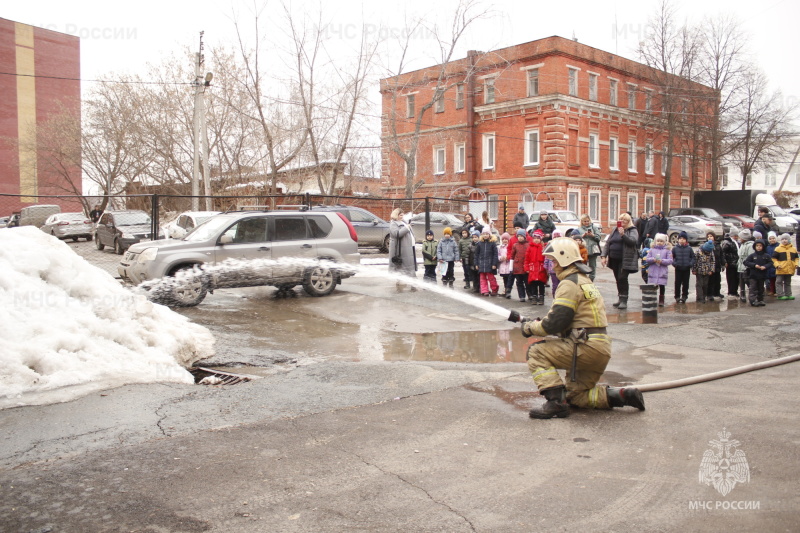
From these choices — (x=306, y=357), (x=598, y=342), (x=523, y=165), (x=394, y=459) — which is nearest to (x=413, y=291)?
(x=306, y=357)

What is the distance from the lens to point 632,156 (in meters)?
44.7

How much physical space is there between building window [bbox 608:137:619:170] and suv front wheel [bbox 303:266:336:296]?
33.3m

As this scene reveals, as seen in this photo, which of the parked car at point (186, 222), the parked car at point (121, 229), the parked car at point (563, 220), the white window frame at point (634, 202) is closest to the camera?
the parked car at point (186, 222)

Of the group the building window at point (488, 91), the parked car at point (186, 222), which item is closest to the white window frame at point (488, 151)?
the building window at point (488, 91)

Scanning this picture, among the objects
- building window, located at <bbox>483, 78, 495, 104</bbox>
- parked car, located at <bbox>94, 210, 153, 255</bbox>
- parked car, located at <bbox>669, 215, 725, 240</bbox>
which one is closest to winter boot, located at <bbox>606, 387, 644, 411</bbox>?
parked car, located at <bbox>94, 210, 153, 255</bbox>

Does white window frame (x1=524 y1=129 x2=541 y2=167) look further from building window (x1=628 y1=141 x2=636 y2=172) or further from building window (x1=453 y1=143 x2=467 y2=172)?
building window (x1=628 y1=141 x2=636 y2=172)

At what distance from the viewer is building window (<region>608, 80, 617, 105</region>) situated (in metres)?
42.1

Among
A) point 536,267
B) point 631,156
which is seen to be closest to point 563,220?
point 536,267

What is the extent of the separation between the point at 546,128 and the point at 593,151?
4590 millimetres

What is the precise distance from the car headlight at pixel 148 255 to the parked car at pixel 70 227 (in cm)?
1816

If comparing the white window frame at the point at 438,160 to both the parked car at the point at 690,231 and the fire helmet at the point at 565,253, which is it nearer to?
the parked car at the point at 690,231

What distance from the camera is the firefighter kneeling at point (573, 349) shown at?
5582 mm

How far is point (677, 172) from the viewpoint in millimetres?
48875

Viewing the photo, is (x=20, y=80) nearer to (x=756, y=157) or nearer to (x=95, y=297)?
(x=95, y=297)
